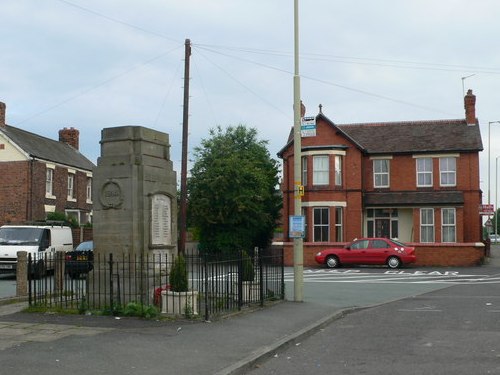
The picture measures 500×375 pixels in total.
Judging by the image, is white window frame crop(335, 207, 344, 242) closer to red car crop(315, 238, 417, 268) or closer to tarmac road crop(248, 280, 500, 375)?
red car crop(315, 238, 417, 268)

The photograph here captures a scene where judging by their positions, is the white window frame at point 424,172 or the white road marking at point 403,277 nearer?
the white road marking at point 403,277

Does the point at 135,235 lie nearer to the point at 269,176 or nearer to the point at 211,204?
the point at 211,204

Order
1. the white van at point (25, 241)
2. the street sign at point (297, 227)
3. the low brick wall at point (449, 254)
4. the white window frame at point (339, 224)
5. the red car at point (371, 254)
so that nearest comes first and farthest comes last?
the street sign at point (297, 227) → the white van at point (25, 241) → the red car at point (371, 254) → the low brick wall at point (449, 254) → the white window frame at point (339, 224)

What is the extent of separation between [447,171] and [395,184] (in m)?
3.11

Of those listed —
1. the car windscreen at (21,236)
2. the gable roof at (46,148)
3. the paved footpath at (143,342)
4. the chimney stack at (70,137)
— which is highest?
the chimney stack at (70,137)

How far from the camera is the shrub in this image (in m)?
12.2

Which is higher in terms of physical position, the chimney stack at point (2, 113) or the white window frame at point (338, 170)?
the chimney stack at point (2, 113)

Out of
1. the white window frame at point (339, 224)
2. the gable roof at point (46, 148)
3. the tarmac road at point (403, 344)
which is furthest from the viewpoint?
the white window frame at point (339, 224)

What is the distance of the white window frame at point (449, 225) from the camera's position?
1475 inches

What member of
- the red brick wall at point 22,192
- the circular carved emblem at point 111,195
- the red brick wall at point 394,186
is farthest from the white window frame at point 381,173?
the circular carved emblem at point 111,195

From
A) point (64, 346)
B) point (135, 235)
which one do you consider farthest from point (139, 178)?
point (64, 346)

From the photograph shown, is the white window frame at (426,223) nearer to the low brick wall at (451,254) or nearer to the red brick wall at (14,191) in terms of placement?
the low brick wall at (451,254)

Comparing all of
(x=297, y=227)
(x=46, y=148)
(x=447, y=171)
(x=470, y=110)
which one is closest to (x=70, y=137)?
(x=46, y=148)

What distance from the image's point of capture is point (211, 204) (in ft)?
132
